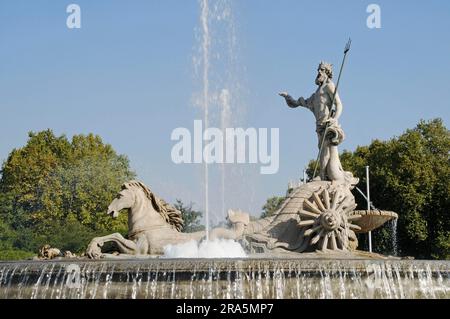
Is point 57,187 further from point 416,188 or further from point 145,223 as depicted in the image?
point 145,223

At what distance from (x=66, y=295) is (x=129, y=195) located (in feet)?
17.2

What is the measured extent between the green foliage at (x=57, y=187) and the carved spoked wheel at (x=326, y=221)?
34.3 meters

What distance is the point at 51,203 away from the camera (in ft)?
174

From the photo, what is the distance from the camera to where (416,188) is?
42562 mm

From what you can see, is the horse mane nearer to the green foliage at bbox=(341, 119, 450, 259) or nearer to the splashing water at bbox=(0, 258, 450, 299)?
the splashing water at bbox=(0, 258, 450, 299)

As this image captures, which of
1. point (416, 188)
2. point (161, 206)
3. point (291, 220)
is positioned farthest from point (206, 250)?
point (416, 188)

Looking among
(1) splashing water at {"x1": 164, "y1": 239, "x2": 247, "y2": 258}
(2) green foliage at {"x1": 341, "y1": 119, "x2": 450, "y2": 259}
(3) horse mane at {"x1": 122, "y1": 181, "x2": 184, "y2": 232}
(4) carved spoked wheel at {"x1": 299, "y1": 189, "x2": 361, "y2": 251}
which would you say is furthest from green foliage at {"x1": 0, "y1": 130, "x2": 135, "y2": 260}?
(4) carved spoked wheel at {"x1": 299, "y1": 189, "x2": 361, "y2": 251}

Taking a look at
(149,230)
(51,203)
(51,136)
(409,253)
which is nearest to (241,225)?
(149,230)

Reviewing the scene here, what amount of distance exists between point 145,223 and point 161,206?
26.4 inches

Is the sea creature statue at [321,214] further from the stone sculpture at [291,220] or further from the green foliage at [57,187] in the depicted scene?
the green foliage at [57,187]

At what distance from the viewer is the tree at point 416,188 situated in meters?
41.6

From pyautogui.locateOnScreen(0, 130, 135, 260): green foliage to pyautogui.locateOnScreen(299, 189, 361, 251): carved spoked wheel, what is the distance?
3425cm

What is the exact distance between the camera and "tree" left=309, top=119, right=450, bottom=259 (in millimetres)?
41625
